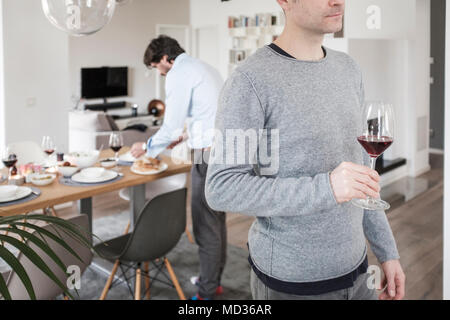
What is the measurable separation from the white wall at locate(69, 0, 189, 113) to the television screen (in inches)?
4.5

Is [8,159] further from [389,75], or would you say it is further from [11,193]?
[389,75]

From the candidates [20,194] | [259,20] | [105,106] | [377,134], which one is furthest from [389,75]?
[105,106]

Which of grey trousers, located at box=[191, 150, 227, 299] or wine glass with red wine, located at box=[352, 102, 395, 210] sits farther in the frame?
grey trousers, located at box=[191, 150, 227, 299]

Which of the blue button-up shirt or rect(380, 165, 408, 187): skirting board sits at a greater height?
the blue button-up shirt

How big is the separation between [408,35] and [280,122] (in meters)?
4.47

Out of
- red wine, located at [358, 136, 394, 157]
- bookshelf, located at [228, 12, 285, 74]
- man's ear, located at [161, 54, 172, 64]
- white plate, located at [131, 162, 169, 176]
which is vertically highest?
bookshelf, located at [228, 12, 285, 74]

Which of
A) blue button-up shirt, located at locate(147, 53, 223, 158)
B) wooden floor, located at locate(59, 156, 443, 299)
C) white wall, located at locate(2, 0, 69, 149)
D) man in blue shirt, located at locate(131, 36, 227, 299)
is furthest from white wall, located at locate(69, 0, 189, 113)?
blue button-up shirt, located at locate(147, 53, 223, 158)

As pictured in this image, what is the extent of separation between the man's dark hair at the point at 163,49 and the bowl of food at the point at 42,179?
0.87 metres

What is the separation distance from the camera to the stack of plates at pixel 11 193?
201cm

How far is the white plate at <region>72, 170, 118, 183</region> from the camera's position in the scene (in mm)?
2359

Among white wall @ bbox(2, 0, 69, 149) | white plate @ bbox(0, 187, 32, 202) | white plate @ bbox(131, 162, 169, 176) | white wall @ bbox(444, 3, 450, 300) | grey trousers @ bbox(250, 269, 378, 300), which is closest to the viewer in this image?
grey trousers @ bbox(250, 269, 378, 300)

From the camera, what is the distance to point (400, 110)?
18.4ft

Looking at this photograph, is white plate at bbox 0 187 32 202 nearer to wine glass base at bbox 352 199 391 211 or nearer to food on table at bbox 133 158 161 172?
food on table at bbox 133 158 161 172
